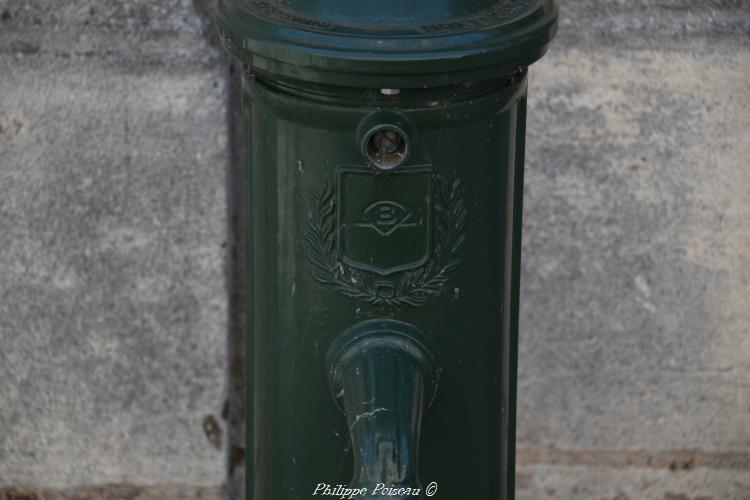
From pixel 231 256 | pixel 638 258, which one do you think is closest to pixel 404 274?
pixel 231 256

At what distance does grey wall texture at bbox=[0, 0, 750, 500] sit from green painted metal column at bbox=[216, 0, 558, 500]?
71 cm

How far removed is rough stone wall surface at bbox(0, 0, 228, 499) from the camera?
2.65 metres

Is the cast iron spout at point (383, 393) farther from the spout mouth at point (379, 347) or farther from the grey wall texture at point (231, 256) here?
the grey wall texture at point (231, 256)

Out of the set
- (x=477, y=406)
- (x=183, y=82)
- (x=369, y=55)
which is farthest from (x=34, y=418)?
(x=369, y=55)

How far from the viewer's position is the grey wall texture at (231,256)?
8.76 ft

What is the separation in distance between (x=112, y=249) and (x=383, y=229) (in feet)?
3.63

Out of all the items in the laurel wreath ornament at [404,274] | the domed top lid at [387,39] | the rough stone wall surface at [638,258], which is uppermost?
the domed top lid at [387,39]

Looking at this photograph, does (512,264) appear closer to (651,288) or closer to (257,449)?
(257,449)

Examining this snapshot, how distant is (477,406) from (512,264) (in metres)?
0.25

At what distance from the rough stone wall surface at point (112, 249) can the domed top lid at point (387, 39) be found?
0.87 m

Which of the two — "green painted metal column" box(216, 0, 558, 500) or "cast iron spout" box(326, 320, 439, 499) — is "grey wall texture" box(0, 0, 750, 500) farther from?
"cast iron spout" box(326, 320, 439, 499)

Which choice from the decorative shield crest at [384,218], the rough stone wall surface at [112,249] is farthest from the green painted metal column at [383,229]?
the rough stone wall surface at [112,249]

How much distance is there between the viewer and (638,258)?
9.20ft

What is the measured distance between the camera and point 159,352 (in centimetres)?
283
